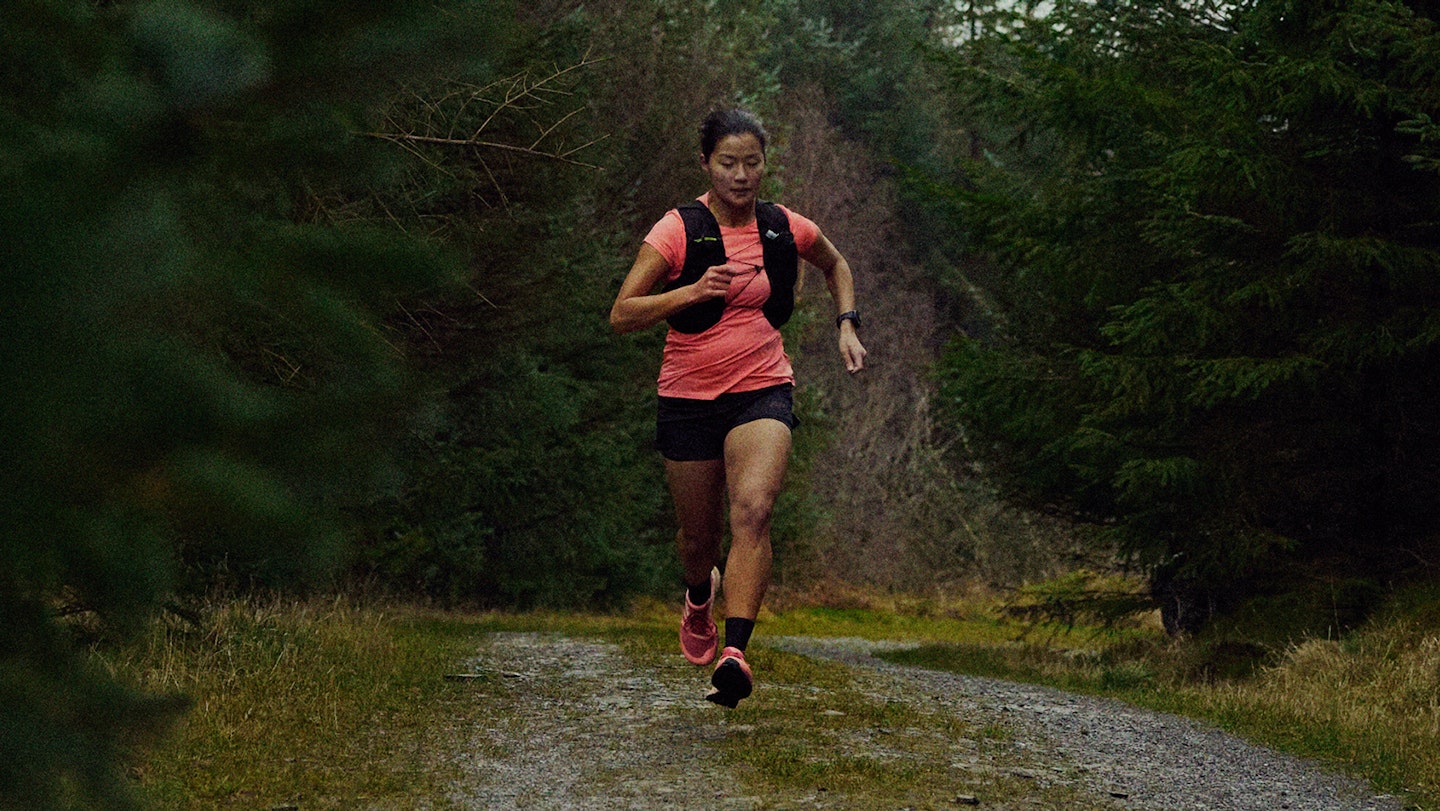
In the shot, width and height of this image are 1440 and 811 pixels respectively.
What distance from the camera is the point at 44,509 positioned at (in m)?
1.28

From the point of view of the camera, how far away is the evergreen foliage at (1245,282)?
956cm

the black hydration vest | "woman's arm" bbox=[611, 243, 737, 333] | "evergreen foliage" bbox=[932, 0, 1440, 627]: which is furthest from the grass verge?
"woman's arm" bbox=[611, 243, 737, 333]

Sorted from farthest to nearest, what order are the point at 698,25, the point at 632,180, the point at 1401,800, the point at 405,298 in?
1. the point at 698,25
2. the point at 632,180
3. the point at 1401,800
4. the point at 405,298

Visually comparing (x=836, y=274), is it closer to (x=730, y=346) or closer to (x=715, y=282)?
(x=730, y=346)

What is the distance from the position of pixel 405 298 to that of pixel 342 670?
618cm

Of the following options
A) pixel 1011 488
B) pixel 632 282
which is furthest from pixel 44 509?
pixel 1011 488

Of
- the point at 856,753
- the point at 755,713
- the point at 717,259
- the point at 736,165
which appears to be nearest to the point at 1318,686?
the point at 755,713

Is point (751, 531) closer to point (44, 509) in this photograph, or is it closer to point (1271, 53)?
point (44, 509)

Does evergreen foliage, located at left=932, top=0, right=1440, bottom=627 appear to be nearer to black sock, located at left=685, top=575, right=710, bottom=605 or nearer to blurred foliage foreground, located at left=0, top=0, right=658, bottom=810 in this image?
black sock, located at left=685, top=575, right=710, bottom=605

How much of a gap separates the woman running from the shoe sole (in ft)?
0.54

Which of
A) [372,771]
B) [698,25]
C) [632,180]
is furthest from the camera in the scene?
[698,25]

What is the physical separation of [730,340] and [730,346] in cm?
2

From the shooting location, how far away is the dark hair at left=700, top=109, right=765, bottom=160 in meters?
5.95

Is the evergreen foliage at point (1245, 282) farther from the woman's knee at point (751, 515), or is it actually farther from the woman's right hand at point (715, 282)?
the woman's right hand at point (715, 282)
